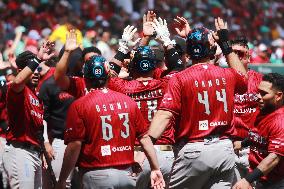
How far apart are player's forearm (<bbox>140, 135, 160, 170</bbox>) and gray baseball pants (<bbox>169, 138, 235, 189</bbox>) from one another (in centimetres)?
51

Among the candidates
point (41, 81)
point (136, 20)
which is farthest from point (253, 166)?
point (136, 20)

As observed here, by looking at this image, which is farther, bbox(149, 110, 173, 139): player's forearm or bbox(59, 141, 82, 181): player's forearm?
bbox(149, 110, 173, 139): player's forearm

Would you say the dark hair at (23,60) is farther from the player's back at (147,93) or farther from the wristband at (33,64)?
the player's back at (147,93)

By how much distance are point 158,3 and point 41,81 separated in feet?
55.2

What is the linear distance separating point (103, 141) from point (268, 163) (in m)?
1.69

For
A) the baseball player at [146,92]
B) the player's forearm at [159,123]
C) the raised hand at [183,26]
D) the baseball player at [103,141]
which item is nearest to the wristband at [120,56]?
the baseball player at [146,92]

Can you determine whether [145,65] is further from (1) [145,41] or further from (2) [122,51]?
(1) [145,41]

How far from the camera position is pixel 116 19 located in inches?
995

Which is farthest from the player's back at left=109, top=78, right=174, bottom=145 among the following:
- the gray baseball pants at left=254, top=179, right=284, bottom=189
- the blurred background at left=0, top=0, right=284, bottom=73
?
the blurred background at left=0, top=0, right=284, bottom=73

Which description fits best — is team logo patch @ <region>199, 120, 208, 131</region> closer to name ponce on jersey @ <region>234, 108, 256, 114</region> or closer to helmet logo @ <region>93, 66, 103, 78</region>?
helmet logo @ <region>93, 66, 103, 78</region>

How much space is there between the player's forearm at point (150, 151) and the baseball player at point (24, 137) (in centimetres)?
189

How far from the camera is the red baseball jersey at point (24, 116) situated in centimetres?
990

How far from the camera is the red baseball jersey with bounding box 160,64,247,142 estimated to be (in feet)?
29.1

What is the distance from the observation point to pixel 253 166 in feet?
30.6
